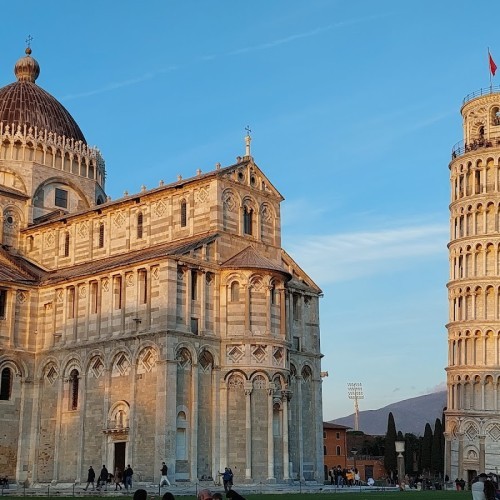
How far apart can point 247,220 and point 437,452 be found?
147 ft

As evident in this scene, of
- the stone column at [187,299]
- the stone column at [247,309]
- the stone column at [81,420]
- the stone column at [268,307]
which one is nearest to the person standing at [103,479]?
the stone column at [81,420]

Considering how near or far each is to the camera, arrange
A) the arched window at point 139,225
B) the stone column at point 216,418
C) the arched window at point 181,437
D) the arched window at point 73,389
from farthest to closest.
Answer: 1. the arched window at point 139,225
2. the arched window at point 73,389
3. the stone column at point 216,418
4. the arched window at point 181,437

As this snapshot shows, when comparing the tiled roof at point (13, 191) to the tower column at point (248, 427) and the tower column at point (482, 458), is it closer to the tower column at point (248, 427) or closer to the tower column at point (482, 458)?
the tower column at point (248, 427)

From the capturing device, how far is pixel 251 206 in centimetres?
4941

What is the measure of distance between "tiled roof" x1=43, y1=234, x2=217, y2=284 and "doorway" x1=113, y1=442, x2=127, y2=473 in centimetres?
845

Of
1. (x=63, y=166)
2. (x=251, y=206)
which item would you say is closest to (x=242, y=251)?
(x=251, y=206)

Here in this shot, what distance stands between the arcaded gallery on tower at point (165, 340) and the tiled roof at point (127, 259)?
150 millimetres

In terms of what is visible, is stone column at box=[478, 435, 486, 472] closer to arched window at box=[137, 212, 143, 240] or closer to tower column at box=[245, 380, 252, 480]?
tower column at box=[245, 380, 252, 480]

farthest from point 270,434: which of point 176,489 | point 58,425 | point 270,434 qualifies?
point 58,425

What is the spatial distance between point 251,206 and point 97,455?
1484 cm

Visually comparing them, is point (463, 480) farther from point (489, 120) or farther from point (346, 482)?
point (489, 120)

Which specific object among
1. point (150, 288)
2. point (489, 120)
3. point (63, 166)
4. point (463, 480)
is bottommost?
point (463, 480)

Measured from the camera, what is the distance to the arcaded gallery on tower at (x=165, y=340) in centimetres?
4325

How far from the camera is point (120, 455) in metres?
44.1
